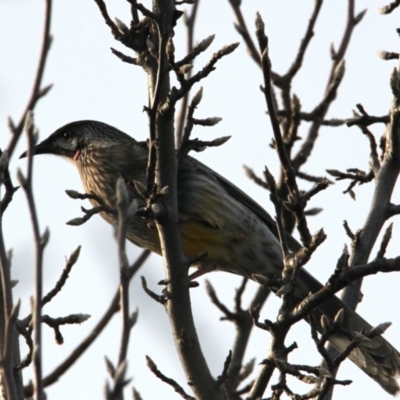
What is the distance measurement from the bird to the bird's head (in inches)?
4.5

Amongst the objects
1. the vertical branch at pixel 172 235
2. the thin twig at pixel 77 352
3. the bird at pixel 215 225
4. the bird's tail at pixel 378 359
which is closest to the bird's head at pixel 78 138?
the bird at pixel 215 225

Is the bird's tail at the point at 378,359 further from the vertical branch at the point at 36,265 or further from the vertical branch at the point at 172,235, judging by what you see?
the vertical branch at the point at 36,265

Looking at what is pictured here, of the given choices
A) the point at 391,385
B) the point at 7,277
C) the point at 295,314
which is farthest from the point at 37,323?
the point at 391,385

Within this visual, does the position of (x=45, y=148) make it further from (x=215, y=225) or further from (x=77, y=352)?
(x=77, y=352)

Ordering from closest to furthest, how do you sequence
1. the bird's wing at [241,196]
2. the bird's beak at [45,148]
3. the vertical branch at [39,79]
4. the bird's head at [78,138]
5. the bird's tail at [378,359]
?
the vertical branch at [39,79]
the bird's tail at [378,359]
the bird's wing at [241,196]
the bird's head at [78,138]
the bird's beak at [45,148]

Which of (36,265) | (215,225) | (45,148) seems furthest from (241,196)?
(36,265)

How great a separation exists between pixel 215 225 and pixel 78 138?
65.3 inches

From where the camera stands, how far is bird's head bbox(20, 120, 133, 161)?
21.7ft

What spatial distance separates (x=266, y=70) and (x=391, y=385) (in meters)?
2.35

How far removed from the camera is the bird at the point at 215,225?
216 inches

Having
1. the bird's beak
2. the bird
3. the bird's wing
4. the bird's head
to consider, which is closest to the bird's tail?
the bird

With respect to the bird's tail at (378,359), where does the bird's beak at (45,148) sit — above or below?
above

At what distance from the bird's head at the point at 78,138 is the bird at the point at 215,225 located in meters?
0.11

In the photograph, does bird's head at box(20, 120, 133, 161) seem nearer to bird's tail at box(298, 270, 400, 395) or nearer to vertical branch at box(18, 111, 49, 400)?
bird's tail at box(298, 270, 400, 395)
